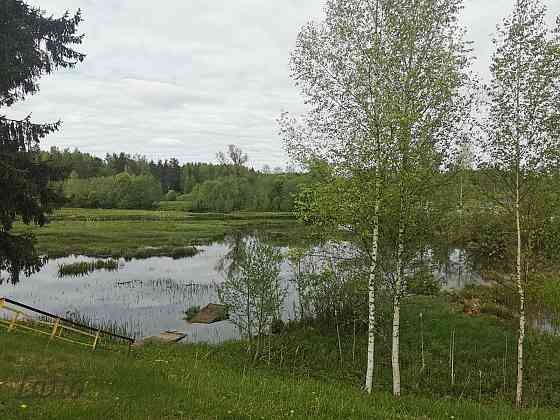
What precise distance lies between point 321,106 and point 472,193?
5.62m

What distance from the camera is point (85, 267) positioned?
37.3 metres

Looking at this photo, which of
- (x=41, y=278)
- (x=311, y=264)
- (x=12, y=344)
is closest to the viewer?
(x=12, y=344)

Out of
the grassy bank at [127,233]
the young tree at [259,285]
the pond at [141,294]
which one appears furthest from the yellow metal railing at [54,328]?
the grassy bank at [127,233]

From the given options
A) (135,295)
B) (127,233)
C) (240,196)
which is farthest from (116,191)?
(135,295)

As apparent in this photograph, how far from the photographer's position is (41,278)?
33344 mm

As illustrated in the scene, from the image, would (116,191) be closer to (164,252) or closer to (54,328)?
(164,252)

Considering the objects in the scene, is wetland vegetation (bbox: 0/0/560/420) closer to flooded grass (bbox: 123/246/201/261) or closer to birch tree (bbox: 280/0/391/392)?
birch tree (bbox: 280/0/391/392)

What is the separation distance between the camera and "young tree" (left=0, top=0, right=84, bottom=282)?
47.0ft

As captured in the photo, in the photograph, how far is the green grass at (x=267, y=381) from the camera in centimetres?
839

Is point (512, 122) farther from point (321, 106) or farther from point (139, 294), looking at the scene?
point (139, 294)

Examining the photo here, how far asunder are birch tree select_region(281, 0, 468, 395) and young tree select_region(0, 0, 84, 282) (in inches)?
361

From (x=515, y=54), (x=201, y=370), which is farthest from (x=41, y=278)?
(x=515, y=54)

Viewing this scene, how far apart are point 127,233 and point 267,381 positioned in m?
52.9

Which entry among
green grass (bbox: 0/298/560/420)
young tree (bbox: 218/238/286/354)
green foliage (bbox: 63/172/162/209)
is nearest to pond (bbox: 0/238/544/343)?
young tree (bbox: 218/238/286/354)
